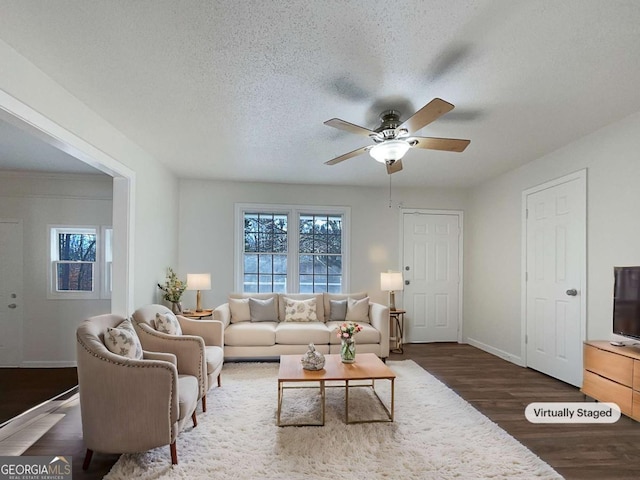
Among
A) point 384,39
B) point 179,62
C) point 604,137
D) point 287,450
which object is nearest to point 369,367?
point 287,450

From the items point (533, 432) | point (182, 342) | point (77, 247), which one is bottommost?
point (533, 432)

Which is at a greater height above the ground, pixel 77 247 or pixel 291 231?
pixel 291 231

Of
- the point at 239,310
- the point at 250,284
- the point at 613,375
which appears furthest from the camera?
the point at 250,284

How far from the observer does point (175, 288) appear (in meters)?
4.65

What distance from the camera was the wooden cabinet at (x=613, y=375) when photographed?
2.86 meters

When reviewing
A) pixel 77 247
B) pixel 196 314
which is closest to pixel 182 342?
pixel 196 314

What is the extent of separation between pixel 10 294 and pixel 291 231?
3857mm

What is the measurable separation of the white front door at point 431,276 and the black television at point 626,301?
2900 mm

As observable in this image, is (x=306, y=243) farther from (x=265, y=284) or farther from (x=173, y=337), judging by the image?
(x=173, y=337)

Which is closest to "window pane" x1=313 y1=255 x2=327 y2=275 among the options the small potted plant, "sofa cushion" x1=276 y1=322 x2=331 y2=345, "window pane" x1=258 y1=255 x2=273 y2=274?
"window pane" x1=258 y1=255 x2=273 y2=274

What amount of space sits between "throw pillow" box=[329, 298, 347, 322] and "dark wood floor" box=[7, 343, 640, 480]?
1.39 metres

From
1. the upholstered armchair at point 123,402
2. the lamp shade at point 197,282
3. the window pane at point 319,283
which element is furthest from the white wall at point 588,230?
the lamp shade at point 197,282

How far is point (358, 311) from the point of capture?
5.15m

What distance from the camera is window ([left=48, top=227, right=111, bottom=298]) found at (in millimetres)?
4805
